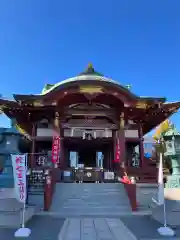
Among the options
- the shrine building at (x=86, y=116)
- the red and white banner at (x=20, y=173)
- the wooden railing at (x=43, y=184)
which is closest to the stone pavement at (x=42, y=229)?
the red and white banner at (x=20, y=173)

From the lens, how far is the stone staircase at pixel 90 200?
9195mm

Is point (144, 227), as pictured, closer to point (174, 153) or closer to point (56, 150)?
point (174, 153)

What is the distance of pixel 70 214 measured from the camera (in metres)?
8.86

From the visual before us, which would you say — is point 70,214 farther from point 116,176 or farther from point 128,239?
point 116,176

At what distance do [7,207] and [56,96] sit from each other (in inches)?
307

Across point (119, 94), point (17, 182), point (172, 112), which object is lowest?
point (17, 182)

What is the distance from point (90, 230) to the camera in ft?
20.2

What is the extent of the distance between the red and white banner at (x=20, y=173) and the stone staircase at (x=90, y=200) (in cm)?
278

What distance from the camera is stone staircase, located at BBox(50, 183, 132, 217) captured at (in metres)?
9.20

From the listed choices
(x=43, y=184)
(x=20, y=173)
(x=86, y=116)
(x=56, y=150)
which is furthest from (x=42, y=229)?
(x=86, y=116)

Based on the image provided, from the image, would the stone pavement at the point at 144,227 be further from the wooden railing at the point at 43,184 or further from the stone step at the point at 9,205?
the stone step at the point at 9,205

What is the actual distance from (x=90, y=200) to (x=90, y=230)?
4211 millimetres

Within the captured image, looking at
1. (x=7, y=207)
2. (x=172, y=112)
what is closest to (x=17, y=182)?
(x=7, y=207)

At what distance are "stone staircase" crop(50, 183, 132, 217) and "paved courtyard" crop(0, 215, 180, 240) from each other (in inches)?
56.0
